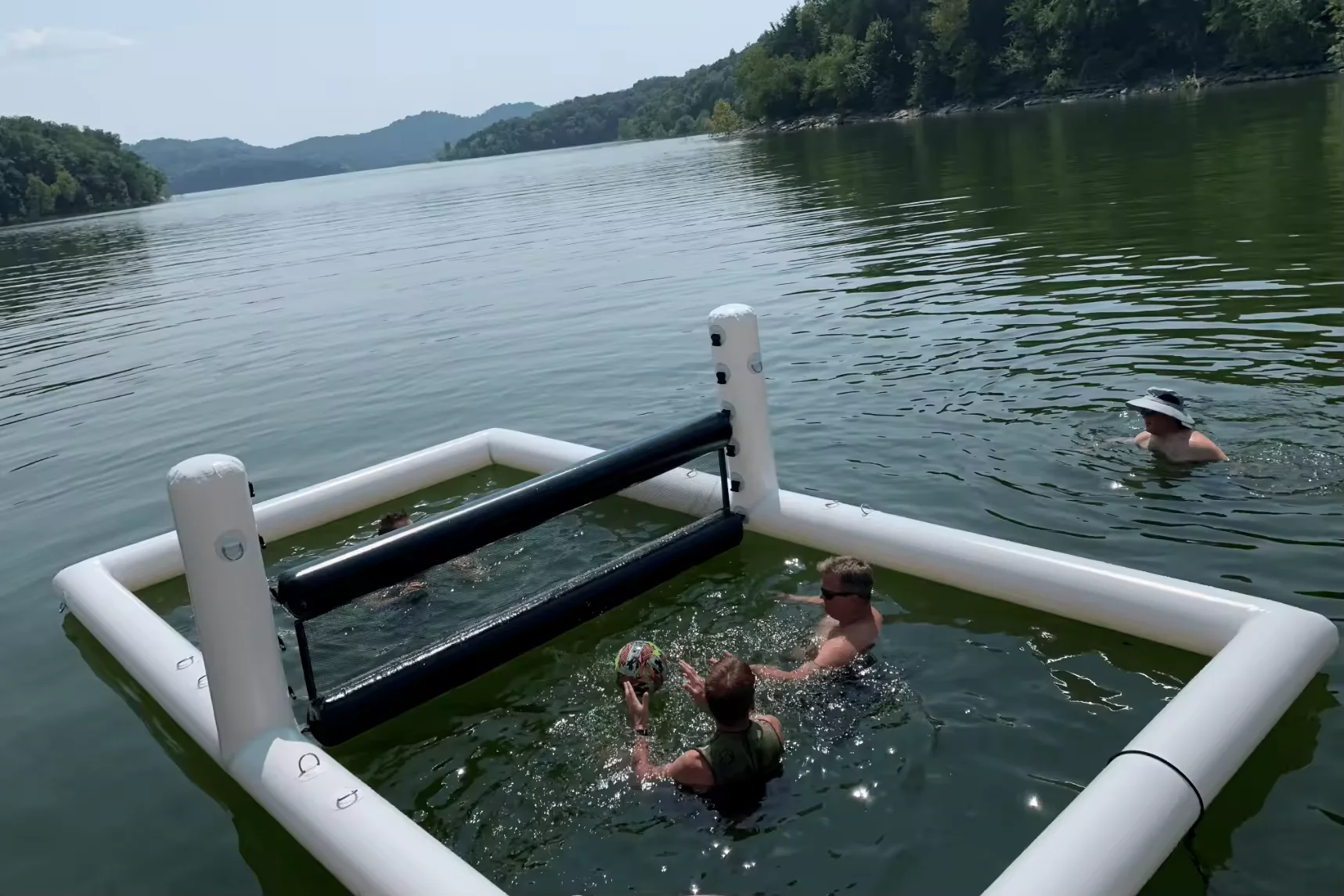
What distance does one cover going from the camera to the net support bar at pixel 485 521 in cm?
436

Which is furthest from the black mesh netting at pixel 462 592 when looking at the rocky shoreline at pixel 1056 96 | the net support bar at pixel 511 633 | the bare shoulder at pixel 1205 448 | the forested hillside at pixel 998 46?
the rocky shoreline at pixel 1056 96

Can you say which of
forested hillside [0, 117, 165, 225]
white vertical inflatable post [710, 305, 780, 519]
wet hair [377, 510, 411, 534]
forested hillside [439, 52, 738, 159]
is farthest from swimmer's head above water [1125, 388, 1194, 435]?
forested hillside [439, 52, 738, 159]

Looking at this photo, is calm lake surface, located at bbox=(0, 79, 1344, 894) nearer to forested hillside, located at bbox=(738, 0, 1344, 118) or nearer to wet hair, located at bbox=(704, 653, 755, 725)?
wet hair, located at bbox=(704, 653, 755, 725)

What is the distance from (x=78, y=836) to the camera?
440cm

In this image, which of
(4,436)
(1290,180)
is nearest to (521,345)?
(4,436)

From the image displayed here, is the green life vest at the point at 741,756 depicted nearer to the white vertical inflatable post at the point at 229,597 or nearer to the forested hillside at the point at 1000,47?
the white vertical inflatable post at the point at 229,597

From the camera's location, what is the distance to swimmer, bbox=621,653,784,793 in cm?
366

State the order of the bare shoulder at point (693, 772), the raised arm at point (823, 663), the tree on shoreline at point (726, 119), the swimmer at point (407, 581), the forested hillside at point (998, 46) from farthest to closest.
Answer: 1. the tree on shoreline at point (726, 119)
2. the forested hillside at point (998, 46)
3. the swimmer at point (407, 581)
4. the raised arm at point (823, 663)
5. the bare shoulder at point (693, 772)

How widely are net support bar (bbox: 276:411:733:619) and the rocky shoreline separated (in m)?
55.0

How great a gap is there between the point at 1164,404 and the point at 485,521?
399cm

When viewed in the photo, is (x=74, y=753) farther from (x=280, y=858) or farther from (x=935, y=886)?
(x=935, y=886)

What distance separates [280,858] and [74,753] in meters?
1.70

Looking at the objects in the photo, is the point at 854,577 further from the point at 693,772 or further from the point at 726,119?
the point at 726,119

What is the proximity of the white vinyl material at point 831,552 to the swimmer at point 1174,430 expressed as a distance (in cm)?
165
